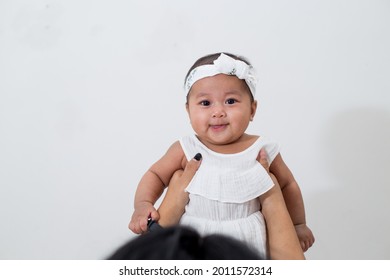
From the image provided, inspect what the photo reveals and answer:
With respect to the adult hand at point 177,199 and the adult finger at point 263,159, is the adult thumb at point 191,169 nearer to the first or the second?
the adult hand at point 177,199

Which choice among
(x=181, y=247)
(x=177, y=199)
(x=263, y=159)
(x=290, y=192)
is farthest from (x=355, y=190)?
(x=181, y=247)

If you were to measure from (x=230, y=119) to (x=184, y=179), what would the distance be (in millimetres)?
146

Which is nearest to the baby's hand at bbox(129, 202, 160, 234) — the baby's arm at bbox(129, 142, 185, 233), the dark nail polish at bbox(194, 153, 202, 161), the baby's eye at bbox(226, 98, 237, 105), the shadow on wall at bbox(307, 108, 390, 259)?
the baby's arm at bbox(129, 142, 185, 233)

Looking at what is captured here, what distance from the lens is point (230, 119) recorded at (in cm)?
88

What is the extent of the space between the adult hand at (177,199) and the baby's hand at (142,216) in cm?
1

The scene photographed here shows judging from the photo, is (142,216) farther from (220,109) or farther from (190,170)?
(220,109)

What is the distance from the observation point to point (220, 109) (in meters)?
0.87

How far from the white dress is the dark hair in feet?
1.21

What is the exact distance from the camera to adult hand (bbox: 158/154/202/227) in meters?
0.86

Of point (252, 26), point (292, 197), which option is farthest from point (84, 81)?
point (292, 197)

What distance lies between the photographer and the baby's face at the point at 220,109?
0.88 meters

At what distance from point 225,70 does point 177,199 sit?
27 cm

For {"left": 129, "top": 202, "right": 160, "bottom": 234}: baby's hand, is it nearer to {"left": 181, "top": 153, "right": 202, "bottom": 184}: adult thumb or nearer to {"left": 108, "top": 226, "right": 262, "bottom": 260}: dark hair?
{"left": 181, "top": 153, "right": 202, "bottom": 184}: adult thumb
